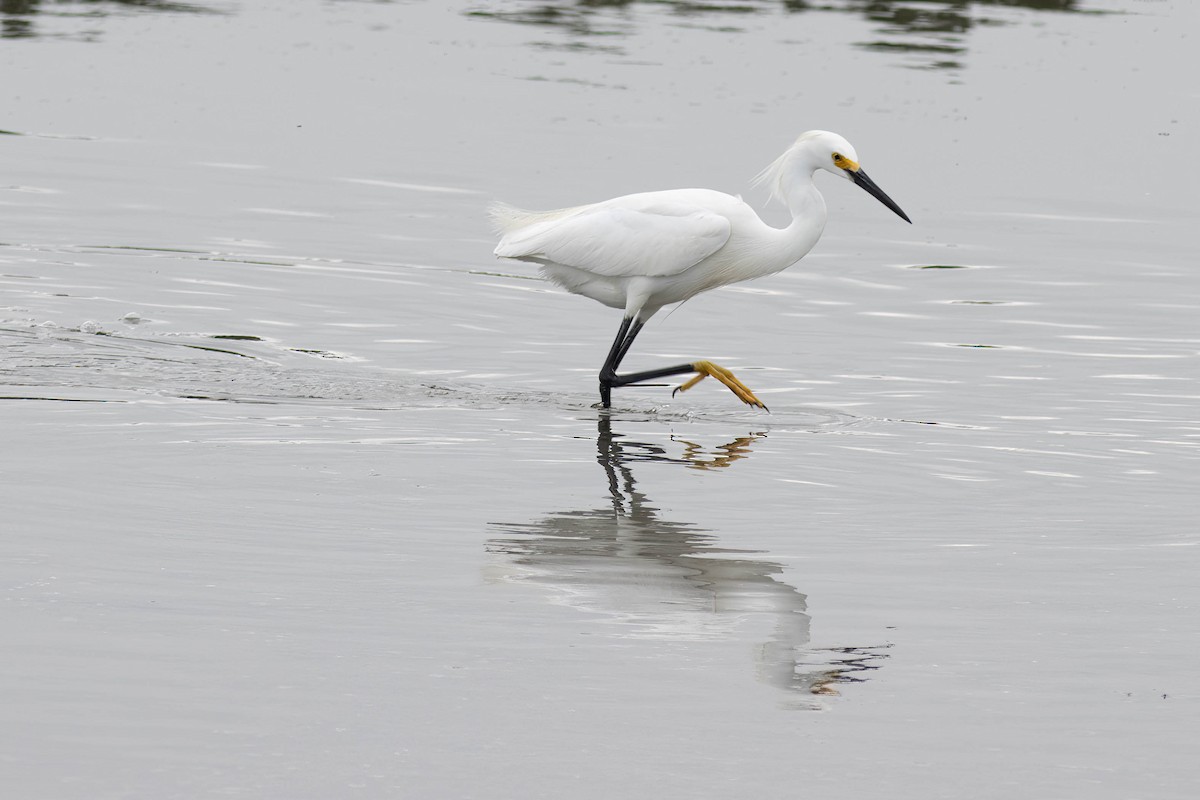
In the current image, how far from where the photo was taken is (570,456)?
9.16 meters

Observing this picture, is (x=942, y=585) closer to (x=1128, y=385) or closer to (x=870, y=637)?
(x=870, y=637)

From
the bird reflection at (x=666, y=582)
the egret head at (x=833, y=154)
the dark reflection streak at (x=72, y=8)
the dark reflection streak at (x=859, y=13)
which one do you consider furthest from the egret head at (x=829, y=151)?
the dark reflection streak at (x=72, y=8)

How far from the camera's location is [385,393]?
34.1 ft

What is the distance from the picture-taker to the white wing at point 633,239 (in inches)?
416

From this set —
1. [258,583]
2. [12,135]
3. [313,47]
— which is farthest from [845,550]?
[313,47]

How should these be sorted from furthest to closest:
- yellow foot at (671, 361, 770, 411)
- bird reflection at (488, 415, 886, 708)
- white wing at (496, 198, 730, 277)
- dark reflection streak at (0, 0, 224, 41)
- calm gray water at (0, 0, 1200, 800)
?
dark reflection streak at (0, 0, 224, 41) → white wing at (496, 198, 730, 277) → yellow foot at (671, 361, 770, 411) → bird reflection at (488, 415, 886, 708) → calm gray water at (0, 0, 1200, 800)

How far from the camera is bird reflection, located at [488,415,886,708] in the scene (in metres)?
5.98

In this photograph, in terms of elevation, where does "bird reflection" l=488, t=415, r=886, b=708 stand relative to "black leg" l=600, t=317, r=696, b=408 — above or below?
above

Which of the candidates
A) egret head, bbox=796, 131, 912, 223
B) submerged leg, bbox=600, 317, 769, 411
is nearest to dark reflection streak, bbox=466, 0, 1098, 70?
egret head, bbox=796, 131, 912, 223

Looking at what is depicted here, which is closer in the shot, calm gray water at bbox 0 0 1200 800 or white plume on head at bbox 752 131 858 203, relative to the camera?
calm gray water at bbox 0 0 1200 800

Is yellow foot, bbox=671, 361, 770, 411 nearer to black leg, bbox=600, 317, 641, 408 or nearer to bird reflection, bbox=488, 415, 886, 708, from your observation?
black leg, bbox=600, 317, 641, 408

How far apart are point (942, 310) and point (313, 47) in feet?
42.1

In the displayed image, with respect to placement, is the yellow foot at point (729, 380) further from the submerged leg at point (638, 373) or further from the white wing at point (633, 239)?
the white wing at point (633, 239)

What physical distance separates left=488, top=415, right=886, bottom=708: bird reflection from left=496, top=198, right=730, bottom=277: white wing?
97.7 inches
